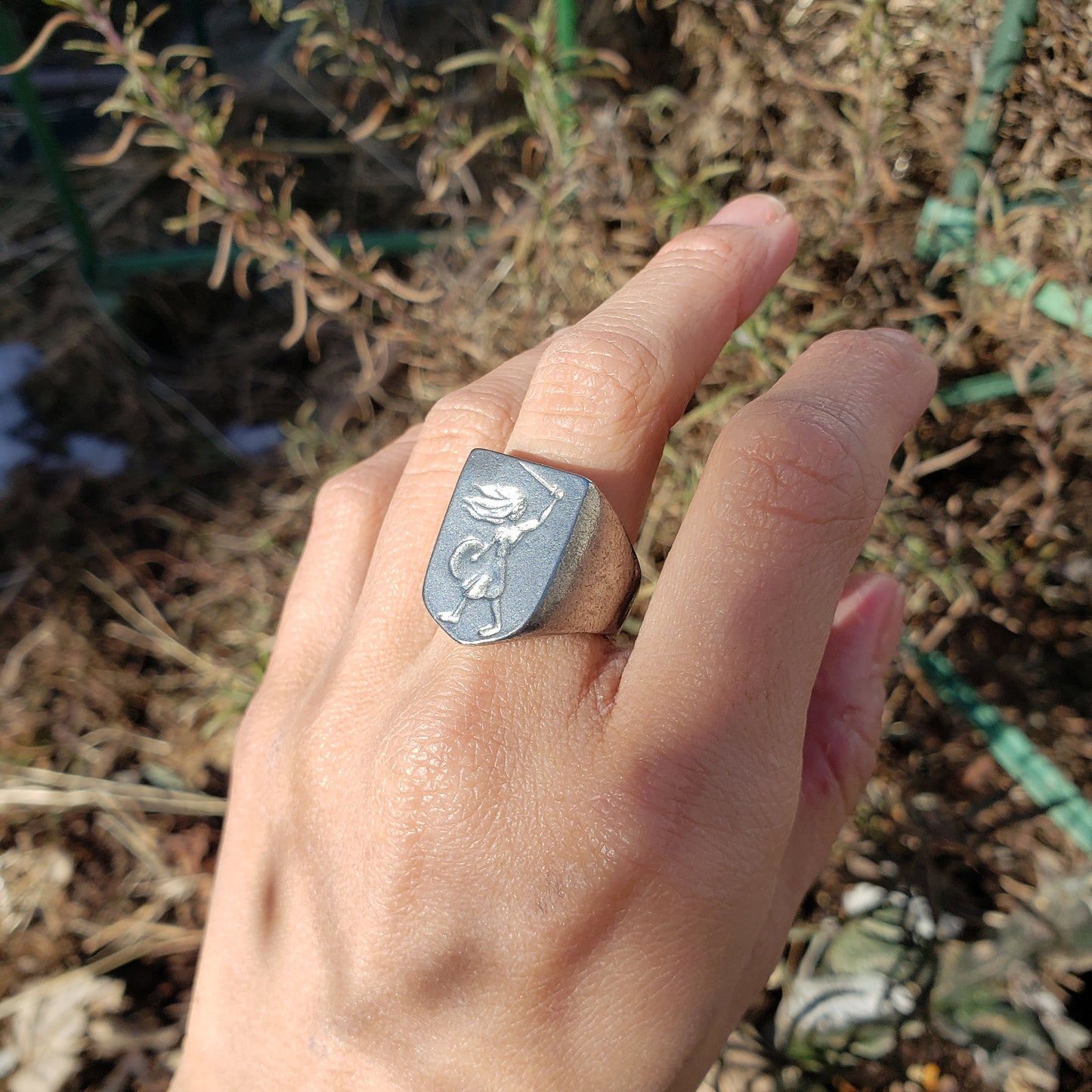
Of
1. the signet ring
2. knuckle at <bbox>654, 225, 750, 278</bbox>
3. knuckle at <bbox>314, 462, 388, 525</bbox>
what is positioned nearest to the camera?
the signet ring

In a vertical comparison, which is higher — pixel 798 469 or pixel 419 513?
pixel 798 469

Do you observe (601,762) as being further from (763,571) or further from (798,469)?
(798,469)

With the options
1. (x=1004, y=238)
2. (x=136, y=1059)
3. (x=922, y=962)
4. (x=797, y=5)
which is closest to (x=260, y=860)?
(x=136, y=1059)

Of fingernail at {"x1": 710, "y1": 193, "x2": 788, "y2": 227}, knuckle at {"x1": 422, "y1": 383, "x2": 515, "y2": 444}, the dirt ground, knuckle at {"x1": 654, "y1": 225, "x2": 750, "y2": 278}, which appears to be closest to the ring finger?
knuckle at {"x1": 422, "y1": 383, "x2": 515, "y2": 444}

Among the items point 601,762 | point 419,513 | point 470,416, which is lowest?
point 601,762

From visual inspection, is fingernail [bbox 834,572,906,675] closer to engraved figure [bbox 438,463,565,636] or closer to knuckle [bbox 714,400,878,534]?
knuckle [bbox 714,400,878,534]

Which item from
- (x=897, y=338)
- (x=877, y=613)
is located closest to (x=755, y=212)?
(x=897, y=338)
